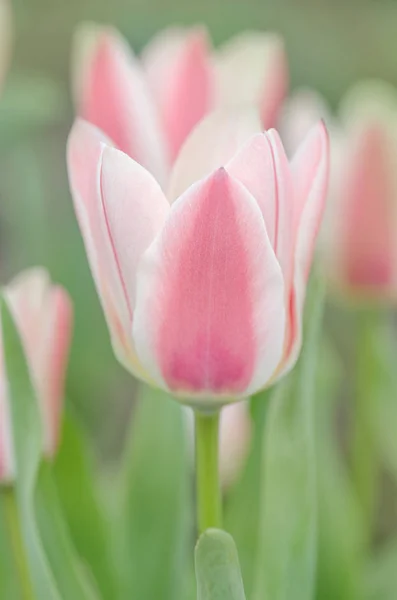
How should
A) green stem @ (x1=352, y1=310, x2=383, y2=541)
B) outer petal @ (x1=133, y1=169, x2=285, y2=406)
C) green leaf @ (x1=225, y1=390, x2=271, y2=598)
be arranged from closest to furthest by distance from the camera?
outer petal @ (x1=133, y1=169, x2=285, y2=406) < green leaf @ (x1=225, y1=390, x2=271, y2=598) < green stem @ (x1=352, y1=310, x2=383, y2=541)

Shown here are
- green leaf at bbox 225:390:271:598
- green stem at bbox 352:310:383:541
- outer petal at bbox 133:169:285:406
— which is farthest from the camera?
green stem at bbox 352:310:383:541

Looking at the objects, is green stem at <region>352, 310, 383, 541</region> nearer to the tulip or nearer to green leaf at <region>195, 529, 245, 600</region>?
the tulip

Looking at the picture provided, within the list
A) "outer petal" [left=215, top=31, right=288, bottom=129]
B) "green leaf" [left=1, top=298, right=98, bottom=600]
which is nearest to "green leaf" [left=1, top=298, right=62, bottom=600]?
"green leaf" [left=1, top=298, right=98, bottom=600]

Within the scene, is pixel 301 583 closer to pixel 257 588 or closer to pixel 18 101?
pixel 257 588

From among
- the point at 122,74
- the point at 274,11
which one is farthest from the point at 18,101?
the point at 274,11

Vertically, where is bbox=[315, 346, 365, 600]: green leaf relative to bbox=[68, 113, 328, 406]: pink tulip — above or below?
below
